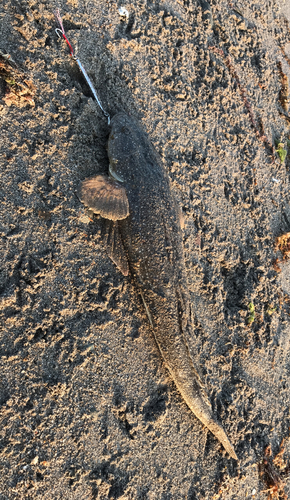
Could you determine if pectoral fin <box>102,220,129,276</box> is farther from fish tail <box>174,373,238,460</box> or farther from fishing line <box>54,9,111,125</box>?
fishing line <box>54,9,111,125</box>

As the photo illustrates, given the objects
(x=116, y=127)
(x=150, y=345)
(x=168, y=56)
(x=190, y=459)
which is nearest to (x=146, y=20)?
(x=168, y=56)

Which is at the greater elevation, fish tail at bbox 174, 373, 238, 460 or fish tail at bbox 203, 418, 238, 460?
fish tail at bbox 174, 373, 238, 460

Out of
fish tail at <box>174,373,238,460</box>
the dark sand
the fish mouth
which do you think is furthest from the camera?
the fish mouth

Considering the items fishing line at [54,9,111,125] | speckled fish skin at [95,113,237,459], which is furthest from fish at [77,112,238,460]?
fishing line at [54,9,111,125]

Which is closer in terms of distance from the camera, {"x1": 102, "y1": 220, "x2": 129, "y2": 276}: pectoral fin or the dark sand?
the dark sand

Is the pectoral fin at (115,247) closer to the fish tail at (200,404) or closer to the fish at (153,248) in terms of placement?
the fish at (153,248)

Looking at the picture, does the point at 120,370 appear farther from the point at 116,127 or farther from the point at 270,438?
the point at 116,127

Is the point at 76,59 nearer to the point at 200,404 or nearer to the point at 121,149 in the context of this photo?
the point at 121,149
